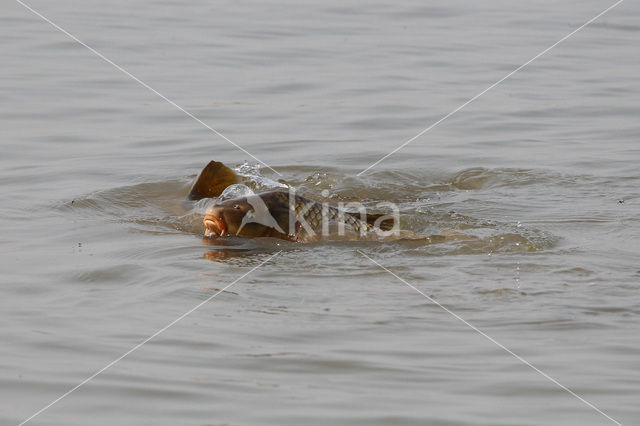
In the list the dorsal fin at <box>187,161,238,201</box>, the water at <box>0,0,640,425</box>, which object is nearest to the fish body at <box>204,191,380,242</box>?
the water at <box>0,0,640,425</box>

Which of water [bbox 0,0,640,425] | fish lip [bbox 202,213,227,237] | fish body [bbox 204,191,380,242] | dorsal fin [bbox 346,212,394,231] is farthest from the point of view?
dorsal fin [bbox 346,212,394,231]

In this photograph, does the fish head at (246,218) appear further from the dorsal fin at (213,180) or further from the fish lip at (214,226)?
the dorsal fin at (213,180)

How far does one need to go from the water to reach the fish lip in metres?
0.15

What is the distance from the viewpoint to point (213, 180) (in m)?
6.41

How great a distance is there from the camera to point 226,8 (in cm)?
1442

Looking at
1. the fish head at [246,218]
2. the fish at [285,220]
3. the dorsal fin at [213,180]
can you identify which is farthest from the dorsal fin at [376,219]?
the dorsal fin at [213,180]

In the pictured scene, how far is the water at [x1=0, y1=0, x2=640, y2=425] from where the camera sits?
3617 millimetres

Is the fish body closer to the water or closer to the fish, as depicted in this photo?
the fish

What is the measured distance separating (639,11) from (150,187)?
10.5 metres

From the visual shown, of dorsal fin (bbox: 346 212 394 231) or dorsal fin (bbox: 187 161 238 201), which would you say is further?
dorsal fin (bbox: 187 161 238 201)

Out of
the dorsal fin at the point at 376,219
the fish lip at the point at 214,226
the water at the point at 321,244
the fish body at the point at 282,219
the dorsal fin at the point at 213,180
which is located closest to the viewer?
the water at the point at 321,244

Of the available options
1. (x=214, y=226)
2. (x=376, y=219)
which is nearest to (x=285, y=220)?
(x=214, y=226)

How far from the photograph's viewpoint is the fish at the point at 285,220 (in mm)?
5402

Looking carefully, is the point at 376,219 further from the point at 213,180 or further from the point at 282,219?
the point at 213,180
